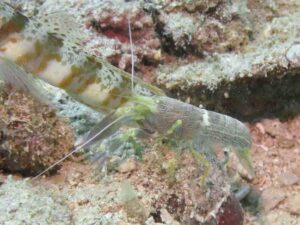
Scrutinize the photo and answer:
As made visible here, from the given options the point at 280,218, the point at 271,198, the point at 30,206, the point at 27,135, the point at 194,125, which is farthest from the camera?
the point at 271,198

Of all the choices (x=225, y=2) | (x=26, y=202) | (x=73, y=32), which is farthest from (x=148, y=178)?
(x=225, y=2)

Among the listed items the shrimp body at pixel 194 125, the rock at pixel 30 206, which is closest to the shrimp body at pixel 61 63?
the shrimp body at pixel 194 125

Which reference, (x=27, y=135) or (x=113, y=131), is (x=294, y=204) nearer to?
(x=113, y=131)

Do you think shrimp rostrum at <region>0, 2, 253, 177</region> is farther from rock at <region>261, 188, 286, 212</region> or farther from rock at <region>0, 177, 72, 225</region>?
rock at <region>261, 188, 286, 212</region>

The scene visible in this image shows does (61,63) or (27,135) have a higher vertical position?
(61,63)

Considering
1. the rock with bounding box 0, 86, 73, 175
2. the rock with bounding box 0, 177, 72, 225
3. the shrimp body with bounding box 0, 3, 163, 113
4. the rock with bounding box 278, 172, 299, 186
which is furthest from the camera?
the rock with bounding box 278, 172, 299, 186

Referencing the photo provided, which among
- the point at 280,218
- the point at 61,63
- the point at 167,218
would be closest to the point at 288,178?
the point at 280,218

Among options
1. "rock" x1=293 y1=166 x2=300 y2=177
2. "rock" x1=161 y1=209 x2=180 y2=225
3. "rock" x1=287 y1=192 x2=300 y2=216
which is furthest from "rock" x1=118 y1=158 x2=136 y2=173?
"rock" x1=293 y1=166 x2=300 y2=177
